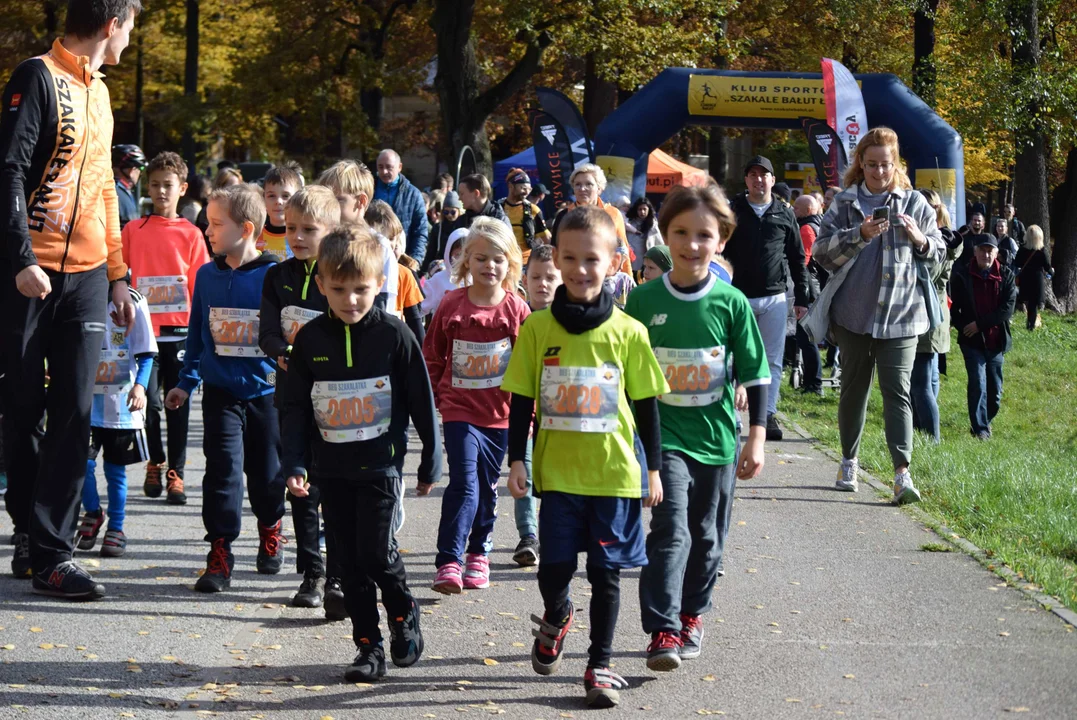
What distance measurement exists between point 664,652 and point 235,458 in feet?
8.26

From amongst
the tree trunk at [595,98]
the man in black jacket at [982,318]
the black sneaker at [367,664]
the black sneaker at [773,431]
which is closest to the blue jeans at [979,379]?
the man in black jacket at [982,318]

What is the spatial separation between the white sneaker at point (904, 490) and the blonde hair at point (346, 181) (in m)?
3.76

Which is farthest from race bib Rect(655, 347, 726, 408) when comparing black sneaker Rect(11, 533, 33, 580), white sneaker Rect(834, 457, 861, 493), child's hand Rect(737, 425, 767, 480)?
white sneaker Rect(834, 457, 861, 493)

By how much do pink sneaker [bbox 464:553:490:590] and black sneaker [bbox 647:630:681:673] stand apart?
66.6 inches

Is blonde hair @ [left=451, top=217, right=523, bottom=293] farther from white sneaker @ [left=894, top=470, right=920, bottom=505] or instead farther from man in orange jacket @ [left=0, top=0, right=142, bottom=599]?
white sneaker @ [left=894, top=470, right=920, bottom=505]

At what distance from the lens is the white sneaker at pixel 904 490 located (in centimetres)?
891

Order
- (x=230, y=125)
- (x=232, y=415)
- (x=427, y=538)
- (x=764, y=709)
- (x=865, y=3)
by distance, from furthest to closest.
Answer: (x=230, y=125), (x=865, y=3), (x=427, y=538), (x=232, y=415), (x=764, y=709)

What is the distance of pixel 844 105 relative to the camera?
21.8m

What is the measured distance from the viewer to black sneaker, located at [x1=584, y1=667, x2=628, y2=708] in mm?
4969

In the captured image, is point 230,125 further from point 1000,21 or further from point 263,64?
point 1000,21

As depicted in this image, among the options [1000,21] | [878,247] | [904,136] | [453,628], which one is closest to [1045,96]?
[1000,21]

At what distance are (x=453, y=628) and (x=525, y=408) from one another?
4.21ft

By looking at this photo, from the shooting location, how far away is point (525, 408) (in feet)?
17.2

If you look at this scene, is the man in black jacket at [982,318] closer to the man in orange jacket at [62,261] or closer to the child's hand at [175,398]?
the child's hand at [175,398]
